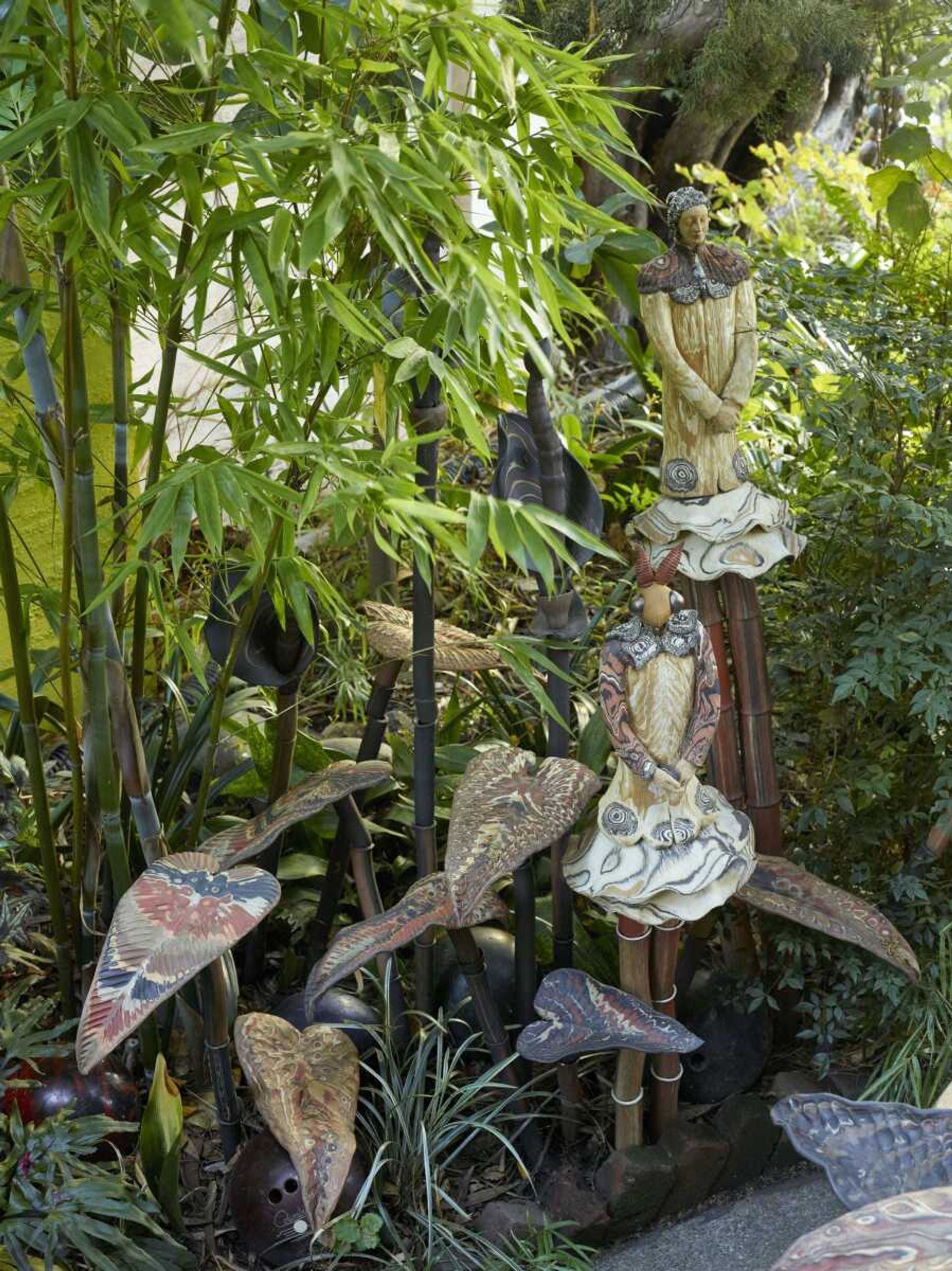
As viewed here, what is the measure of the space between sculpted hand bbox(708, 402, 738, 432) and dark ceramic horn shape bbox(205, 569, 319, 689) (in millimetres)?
777

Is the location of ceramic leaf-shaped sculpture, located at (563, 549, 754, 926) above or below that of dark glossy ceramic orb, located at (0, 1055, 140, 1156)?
above

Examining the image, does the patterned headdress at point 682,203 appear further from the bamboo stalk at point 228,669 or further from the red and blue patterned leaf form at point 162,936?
the red and blue patterned leaf form at point 162,936

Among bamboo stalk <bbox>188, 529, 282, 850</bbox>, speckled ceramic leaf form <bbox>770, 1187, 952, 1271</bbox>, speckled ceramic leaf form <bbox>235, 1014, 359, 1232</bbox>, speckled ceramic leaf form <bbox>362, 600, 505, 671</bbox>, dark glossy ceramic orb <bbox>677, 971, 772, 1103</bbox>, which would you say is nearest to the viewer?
speckled ceramic leaf form <bbox>770, 1187, 952, 1271</bbox>

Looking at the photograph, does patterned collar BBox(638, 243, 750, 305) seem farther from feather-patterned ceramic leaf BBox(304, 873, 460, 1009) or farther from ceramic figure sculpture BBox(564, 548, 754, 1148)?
feather-patterned ceramic leaf BBox(304, 873, 460, 1009)

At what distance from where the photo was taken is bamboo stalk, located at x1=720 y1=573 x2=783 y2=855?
255 centimetres

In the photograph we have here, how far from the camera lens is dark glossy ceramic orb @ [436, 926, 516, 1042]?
2.57m

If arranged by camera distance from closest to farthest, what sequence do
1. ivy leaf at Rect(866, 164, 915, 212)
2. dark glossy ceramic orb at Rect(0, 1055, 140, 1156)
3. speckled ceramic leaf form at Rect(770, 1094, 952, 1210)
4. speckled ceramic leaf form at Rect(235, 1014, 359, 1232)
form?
speckled ceramic leaf form at Rect(770, 1094, 952, 1210) < speckled ceramic leaf form at Rect(235, 1014, 359, 1232) < dark glossy ceramic orb at Rect(0, 1055, 140, 1156) < ivy leaf at Rect(866, 164, 915, 212)

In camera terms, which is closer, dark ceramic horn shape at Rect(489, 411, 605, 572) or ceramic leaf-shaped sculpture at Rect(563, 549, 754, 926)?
ceramic leaf-shaped sculpture at Rect(563, 549, 754, 926)

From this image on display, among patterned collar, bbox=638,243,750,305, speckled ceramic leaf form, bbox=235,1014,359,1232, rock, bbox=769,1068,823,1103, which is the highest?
patterned collar, bbox=638,243,750,305

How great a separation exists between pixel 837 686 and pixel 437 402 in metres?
0.82

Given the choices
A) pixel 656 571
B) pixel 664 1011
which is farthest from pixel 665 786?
pixel 664 1011

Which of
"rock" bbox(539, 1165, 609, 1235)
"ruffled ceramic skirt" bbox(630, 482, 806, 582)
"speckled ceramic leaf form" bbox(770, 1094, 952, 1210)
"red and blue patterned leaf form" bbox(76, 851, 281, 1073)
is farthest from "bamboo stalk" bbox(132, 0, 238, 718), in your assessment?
"speckled ceramic leaf form" bbox(770, 1094, 952, 1210)

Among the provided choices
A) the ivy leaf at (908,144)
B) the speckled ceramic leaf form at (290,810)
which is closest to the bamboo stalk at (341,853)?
the speckled ceramic leaf form at (290,810)

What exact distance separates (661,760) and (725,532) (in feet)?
1.64
